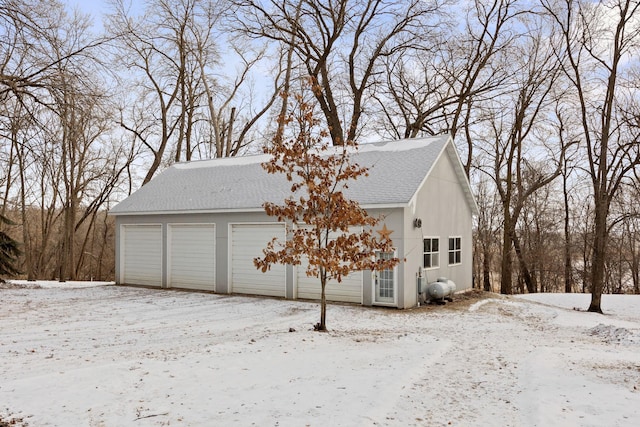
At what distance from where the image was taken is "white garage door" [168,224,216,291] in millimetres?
15109

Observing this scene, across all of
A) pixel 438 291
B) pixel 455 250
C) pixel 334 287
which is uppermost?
pixel 455 250

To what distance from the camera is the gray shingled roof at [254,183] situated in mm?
12773

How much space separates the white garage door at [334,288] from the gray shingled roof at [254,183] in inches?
81.0

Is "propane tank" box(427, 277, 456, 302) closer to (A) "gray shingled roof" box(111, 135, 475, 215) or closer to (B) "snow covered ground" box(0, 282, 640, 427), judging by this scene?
(B) "snow covered ground" box(0, 282, 640, 427)

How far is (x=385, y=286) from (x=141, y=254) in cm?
904

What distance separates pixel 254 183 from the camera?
614 inches

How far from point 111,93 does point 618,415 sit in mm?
8634

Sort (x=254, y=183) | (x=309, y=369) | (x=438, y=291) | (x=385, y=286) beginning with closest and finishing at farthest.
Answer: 1. (x=309, y=369)
2. (x=385, y=286)
3. (x=438, y=291)
4. (x=254, y=183)

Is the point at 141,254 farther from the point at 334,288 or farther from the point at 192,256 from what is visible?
the point at 334,288

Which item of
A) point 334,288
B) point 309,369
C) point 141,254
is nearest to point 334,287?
point 334,288

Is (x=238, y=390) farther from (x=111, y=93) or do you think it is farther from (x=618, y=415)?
(x=111, y=93)

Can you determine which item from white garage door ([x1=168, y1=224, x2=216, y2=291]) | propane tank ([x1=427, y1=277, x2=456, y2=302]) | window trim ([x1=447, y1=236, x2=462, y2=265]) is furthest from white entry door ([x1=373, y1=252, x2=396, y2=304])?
white garage door ([x1=168, y1=224, x2=216, y2=291])

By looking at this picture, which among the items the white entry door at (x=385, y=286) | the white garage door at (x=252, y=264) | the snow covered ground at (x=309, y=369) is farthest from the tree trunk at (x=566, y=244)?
the white garage door at (x=252, y=264)

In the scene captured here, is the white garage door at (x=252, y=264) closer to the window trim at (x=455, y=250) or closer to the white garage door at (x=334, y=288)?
the white garage door at (x=334, y=288)
